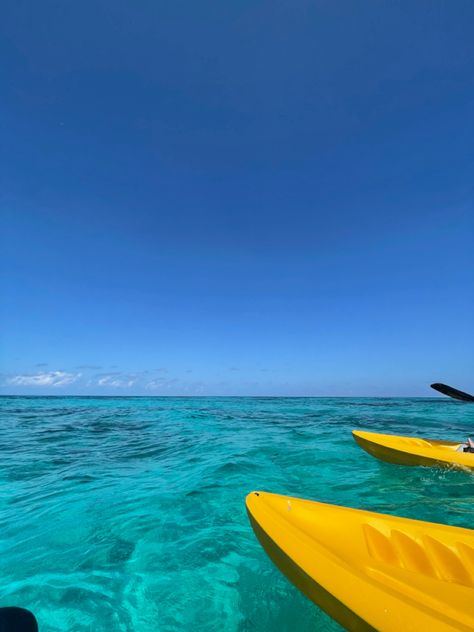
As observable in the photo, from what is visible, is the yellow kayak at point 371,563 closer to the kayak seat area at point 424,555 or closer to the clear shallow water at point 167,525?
the kayak seat area at point 424,555

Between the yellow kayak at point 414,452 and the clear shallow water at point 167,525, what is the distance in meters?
0.29

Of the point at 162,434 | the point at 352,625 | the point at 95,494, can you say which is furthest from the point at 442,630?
the point at 162,434

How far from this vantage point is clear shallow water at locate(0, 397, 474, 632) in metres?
3.66

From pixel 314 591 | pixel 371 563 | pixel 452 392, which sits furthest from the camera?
pixel 452 392

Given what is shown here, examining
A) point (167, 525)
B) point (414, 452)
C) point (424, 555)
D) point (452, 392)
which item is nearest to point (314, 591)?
point (424, 555)

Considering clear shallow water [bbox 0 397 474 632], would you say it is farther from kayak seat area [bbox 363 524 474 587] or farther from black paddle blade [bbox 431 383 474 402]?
black paddle blade [bbox 431 383 474 402]

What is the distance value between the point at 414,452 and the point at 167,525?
6.89 meters

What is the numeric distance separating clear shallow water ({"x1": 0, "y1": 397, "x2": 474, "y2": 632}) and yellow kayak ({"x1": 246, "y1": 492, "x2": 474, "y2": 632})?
0.94 metres

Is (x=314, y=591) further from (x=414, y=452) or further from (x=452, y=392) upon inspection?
(x=452, y=392)

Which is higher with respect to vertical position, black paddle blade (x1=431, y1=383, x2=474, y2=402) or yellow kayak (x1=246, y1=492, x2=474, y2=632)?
black paddle blade (x1=431, y1=383, x2=474, y2=402)

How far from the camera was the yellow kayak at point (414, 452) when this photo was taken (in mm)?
7840

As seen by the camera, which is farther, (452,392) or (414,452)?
(452,392)

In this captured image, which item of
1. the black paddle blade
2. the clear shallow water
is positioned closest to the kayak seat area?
the clear shallow water

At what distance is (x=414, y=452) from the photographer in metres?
8.42
